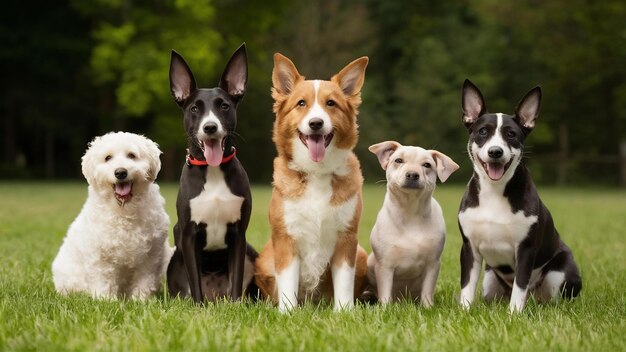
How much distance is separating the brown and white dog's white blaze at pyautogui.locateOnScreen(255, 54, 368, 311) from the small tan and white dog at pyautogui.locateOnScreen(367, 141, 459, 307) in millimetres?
283

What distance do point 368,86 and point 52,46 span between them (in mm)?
14040

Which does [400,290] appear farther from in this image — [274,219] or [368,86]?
[368,86]

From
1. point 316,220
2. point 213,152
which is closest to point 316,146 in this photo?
point 316,220

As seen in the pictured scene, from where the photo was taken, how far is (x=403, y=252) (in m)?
4.95

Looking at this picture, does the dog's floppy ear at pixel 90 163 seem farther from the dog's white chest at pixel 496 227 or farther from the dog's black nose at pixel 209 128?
the dog's white chest at pixel 496 227

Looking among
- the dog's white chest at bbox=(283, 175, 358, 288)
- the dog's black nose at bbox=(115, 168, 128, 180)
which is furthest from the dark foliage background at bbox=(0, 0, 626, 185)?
the dog's white chest at bbox=(283, 175, 358, 288)

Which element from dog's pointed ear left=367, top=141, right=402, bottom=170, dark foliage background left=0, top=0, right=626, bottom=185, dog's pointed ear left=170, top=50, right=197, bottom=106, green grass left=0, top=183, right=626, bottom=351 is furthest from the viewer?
dark foliage background left=0, top=0, right=626, bottom=185

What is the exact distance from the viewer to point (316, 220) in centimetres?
472

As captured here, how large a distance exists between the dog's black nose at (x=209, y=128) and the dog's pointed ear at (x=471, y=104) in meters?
1.80

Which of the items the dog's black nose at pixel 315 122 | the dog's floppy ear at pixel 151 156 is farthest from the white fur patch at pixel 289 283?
the dog's floppy ear at pixel 151 156

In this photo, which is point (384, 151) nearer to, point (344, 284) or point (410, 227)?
point (410, 227)

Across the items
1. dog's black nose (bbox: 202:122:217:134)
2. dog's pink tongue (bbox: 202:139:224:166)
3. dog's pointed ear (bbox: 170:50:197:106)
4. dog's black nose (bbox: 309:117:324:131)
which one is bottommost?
dog's pink tongue (bbox: 202:139:224:166)

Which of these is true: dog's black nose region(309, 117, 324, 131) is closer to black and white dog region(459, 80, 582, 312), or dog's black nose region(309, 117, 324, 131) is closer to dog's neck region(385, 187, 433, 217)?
dog's neck region(385, 187, 433, 217)

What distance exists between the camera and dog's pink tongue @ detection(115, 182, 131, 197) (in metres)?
5.15
